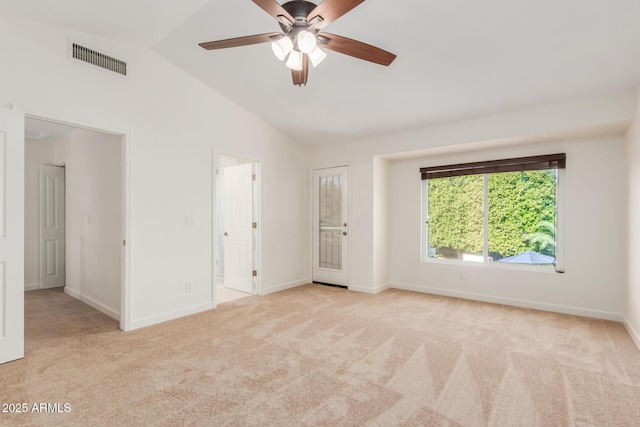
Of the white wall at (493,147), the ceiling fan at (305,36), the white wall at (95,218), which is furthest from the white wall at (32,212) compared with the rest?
the ceiling fan at (305,36)

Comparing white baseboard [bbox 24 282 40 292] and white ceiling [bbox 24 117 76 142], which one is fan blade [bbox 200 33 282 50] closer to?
white ceiling [bbox 24 117 76 142]

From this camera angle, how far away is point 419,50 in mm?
2947

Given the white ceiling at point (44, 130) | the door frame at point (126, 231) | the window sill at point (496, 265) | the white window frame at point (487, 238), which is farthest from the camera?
the white ceiling at point (44, 130)

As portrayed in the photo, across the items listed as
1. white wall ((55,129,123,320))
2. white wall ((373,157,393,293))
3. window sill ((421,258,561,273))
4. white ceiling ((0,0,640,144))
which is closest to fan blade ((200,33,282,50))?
white ceiling ((0,0,640,144))

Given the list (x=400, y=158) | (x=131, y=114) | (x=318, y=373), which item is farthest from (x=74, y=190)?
(x=400, y=158)

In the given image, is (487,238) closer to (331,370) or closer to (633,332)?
(633,332)

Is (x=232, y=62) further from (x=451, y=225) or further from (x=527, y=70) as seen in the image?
(x=451, y=225)

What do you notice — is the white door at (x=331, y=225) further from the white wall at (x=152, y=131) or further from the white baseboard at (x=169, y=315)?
the white baseboard at (x=169, y=315)

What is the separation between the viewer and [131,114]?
11.4 feet

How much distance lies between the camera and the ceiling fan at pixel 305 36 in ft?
6.39

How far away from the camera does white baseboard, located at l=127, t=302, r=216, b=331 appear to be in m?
3.47

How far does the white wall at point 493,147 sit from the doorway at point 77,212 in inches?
123

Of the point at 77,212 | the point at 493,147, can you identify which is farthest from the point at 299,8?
the point at 77,212

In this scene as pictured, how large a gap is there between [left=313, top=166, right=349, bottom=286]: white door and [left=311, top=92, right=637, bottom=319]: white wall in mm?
152
